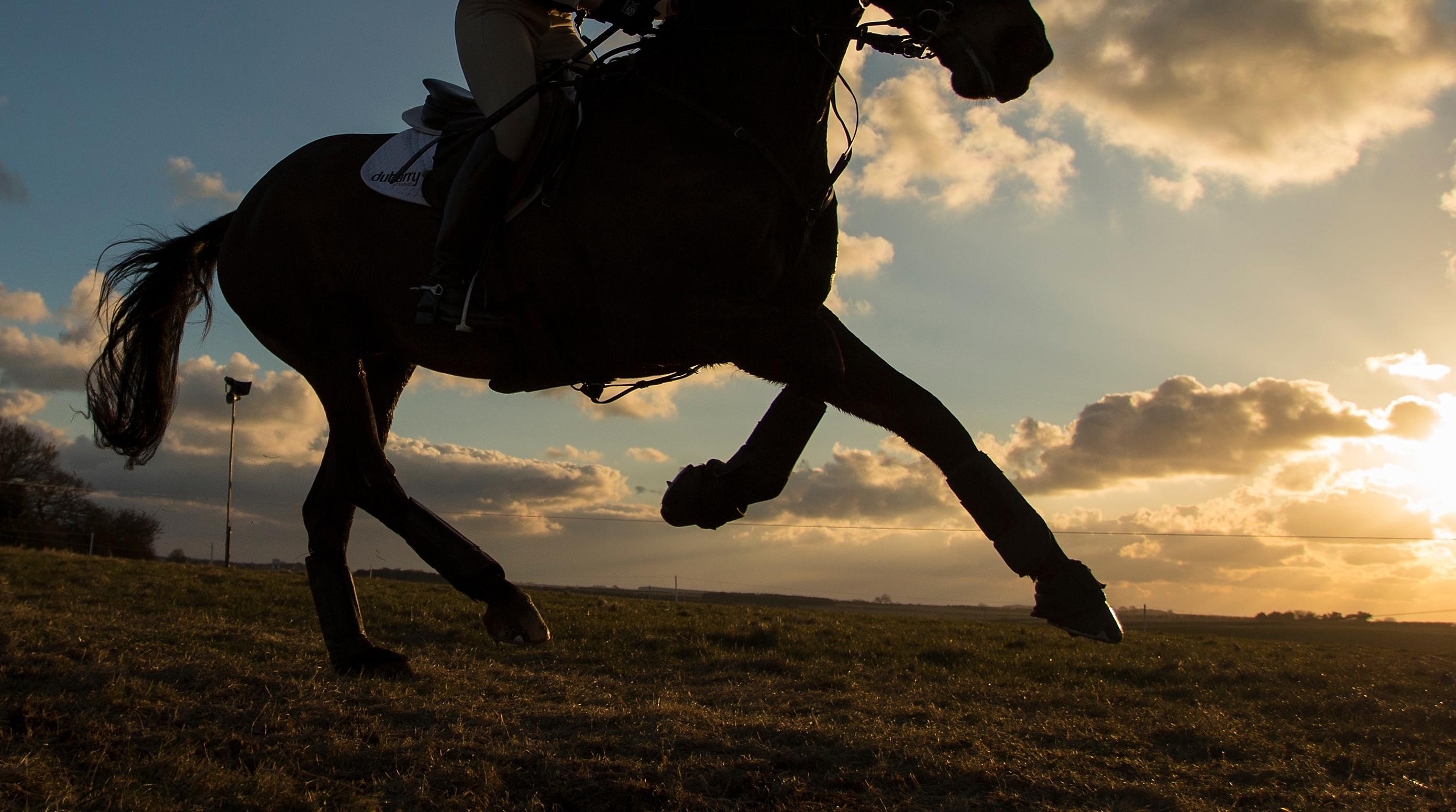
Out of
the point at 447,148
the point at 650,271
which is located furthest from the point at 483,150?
the point at 650,271

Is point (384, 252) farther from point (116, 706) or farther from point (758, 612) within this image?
point (758, 612)

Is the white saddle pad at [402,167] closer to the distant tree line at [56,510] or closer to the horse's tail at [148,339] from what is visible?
the horse's tail at [148,339]

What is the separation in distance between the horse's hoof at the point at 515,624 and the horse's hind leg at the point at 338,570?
94cm

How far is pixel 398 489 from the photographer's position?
5.21m

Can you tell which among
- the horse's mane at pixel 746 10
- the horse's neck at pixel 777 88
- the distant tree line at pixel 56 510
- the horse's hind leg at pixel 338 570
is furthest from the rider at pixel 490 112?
the distant tree line at pixel 56 510

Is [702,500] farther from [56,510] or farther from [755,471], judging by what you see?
[56,510]

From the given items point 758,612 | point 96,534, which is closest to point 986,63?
point 758,612

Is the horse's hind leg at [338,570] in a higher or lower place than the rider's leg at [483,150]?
lower

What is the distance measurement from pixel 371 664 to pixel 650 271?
8.99 feet

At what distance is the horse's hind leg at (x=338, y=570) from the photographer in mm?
5262

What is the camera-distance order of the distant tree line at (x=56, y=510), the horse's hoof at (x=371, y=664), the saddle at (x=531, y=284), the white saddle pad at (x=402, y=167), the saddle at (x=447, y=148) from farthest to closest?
the distant tree line at (x=56, y=510), the horse's hoof at (x=371, y=664), the white saddle pad at (x=402, y=167), the saddle at (x=447, y=148), the saddle at (x=531, y=284)

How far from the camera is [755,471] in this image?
409cm

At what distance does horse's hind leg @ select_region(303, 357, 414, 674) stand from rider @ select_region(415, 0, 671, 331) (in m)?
1.18

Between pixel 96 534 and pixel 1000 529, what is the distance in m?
49.3
